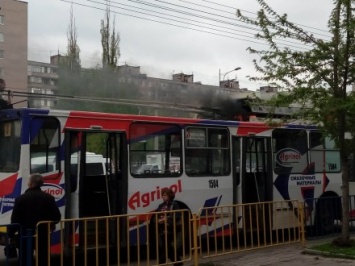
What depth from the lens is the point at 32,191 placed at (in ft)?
26.5

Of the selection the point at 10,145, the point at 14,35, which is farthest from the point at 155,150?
the point at 14,35

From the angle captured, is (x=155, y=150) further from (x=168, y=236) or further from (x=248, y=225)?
(x=248, y=225)

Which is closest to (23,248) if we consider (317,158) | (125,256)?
(125,256)

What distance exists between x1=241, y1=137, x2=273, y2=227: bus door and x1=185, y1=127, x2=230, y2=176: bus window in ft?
1.78

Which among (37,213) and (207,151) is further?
(207,151)

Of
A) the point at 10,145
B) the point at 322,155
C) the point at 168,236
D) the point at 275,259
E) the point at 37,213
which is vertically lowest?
the point at 275,259

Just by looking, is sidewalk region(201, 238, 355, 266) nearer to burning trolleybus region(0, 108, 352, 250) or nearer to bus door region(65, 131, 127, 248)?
burning trolleybus region(0, 108, 352, 250)

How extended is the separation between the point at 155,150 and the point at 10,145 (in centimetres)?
277

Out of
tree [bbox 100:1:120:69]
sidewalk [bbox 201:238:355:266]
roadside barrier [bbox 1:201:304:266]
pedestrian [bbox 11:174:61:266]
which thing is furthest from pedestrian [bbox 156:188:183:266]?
tree [bbox 100:1:120:69]

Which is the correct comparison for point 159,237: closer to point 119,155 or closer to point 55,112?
point 119,155

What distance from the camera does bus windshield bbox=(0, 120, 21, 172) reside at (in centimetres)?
941

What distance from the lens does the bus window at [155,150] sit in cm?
1056

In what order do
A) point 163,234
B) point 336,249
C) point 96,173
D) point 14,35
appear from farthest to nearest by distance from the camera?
point 14,35, point 336,249, point 96,173, point 163,234

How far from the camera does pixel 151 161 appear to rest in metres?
10.8
